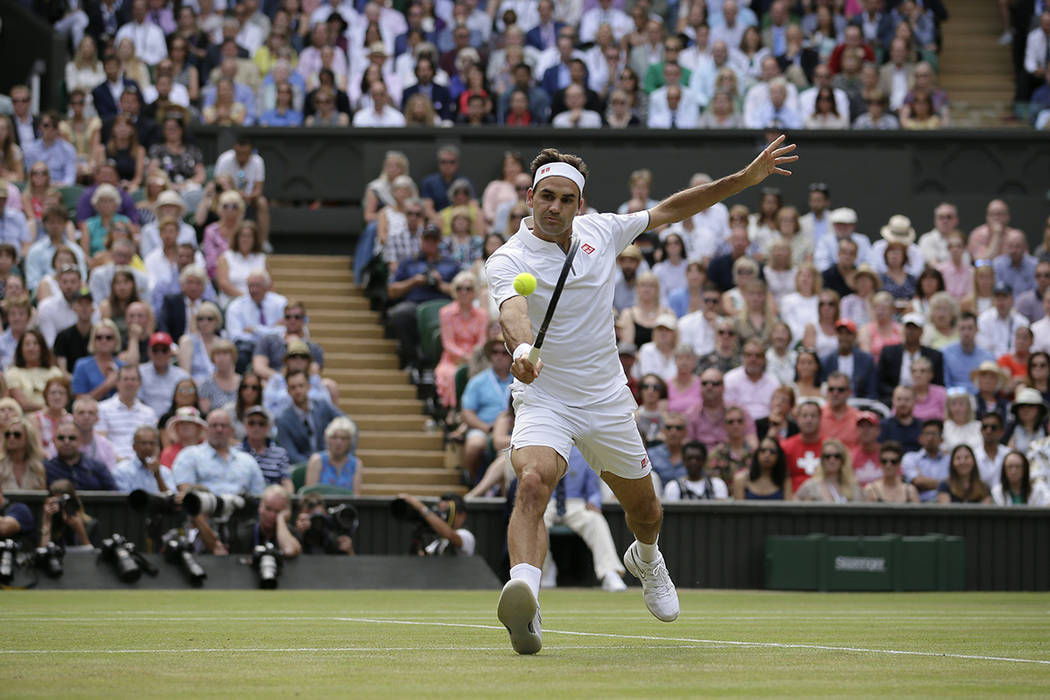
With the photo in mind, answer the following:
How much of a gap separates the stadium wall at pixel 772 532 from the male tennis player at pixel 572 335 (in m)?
7.29

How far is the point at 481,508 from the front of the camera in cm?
1532

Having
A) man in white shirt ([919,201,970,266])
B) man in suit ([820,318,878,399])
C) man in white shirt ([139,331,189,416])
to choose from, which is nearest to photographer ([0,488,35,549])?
man in white shirt ([139,331,189,416])

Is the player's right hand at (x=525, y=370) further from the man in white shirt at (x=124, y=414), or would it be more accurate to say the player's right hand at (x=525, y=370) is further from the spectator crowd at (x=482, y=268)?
the man in white shirt at (x=124, y=414)

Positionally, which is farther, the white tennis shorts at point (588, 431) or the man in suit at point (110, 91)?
the man in suit at point (110, 91)

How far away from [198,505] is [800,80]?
472 inches

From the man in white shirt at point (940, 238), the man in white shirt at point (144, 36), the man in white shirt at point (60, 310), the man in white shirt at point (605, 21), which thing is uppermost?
the man in white shirt at point (605, 21)

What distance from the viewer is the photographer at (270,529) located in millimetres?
13953

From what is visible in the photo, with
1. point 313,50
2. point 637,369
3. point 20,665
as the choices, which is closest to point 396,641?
point 20,665

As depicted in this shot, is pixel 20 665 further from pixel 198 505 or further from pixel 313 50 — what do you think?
pixel 313 50

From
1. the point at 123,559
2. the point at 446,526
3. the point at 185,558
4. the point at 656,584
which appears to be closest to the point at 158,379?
the point at 185,558

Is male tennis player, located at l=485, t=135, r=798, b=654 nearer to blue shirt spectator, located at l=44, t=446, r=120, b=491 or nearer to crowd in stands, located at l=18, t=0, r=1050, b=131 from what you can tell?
blue shirt spectator, located at l=44, t=446, r=120, b=491

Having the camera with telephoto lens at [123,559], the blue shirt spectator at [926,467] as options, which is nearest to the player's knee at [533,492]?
the camera with telephoto lens at [123,559]

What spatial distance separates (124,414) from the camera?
51.1 ft

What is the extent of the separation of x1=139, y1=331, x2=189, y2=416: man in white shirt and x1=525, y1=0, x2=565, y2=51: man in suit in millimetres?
9154
